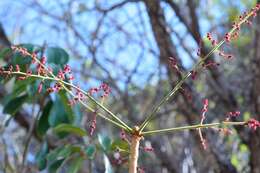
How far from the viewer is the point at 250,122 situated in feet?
2.79

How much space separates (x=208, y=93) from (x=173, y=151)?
358 millimetres

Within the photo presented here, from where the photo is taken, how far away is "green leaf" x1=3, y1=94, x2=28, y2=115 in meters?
1.77

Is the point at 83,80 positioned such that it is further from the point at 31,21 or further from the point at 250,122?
the point at 250,122

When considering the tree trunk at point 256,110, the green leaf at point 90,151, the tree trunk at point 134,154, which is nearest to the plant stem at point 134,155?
the tree trunk at point 134,154

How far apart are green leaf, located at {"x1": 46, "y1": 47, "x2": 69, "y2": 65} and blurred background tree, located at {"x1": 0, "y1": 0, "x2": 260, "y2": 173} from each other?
1 centimetres

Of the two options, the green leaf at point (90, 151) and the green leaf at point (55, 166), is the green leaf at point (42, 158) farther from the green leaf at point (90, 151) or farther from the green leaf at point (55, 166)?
the green leaf at point (90, 151)

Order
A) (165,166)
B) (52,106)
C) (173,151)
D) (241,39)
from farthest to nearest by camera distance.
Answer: (241,39) < (173,151) < (165,166) < (52,106)

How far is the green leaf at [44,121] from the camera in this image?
1.82 metres

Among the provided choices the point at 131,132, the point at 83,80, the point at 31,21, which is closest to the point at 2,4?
the point at 31,21

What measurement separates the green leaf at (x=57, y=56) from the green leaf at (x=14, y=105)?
167 millimetres

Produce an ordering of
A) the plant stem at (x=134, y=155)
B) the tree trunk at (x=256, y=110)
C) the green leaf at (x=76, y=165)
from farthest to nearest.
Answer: the tree trunk at (x=256, y=110)
the green leaf at (x=76, y=165)
the plant stem at (x=134, y=155)

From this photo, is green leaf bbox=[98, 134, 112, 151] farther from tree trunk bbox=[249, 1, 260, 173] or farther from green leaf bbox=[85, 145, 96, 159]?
tree trunk bbox=[249, 1, 260, 173]

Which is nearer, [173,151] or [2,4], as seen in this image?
[173,151]

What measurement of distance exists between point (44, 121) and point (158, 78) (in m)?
1.03
